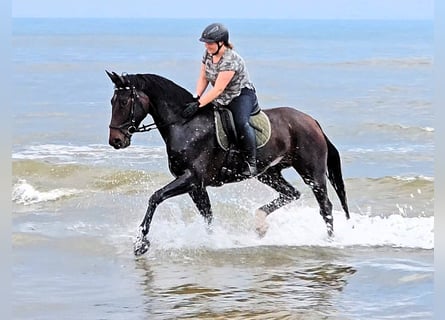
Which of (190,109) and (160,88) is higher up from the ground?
(160,88)

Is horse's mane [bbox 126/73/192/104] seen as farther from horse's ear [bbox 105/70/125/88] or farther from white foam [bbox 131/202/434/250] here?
white foam [bbox 131/202/434/250]

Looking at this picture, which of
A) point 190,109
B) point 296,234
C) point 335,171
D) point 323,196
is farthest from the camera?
point 335,171

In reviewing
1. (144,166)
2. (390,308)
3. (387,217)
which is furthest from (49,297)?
(144,166)

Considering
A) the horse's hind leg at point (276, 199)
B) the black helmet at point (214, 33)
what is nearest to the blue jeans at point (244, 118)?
the black helmet at point (214, 33)

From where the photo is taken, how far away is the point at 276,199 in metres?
11.1

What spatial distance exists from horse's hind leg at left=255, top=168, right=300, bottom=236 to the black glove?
51.4 inches

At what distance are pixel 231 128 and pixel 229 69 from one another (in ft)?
2.00

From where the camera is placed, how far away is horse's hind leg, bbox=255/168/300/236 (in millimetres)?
11016

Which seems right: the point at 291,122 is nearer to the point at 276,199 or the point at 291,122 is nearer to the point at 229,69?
the point at 276,199

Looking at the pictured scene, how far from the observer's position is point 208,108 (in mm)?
10258

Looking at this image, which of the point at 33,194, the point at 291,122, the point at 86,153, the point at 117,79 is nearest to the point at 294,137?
the point at 291,122

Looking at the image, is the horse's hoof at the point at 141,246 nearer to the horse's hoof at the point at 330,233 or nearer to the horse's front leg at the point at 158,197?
the horse's front leg at the point at 158,197

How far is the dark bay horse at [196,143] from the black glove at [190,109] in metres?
0.05

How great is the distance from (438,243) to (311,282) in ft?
4.55
